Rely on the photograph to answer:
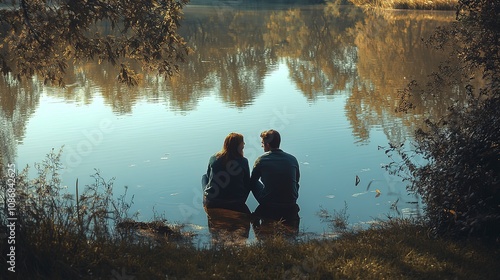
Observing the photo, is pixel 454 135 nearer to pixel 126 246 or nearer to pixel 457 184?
pixel 457 184

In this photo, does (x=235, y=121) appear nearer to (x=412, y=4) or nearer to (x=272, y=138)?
(x=272, y=138)

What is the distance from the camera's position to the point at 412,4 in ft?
159

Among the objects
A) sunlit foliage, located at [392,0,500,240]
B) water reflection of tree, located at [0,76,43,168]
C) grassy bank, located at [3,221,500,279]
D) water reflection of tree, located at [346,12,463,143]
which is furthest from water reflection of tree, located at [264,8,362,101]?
grassy bank, located at [3,221,500,279]

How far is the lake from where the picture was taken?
9.59 meters

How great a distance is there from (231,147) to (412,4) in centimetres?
4249

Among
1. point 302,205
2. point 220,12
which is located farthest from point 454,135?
point 220,12

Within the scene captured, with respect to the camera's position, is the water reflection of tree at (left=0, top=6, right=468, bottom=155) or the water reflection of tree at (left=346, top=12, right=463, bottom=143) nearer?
the water reflection of tree at (left=346, top=12, right=463, bottom=143)

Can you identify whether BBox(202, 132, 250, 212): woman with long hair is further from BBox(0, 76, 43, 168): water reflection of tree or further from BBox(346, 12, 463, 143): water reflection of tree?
BBox(0, 76, 43, 168): water reflection of tree

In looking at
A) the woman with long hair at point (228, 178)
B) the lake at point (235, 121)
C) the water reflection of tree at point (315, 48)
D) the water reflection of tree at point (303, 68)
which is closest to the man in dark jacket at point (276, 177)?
the woman with long hair at point (228, 178)

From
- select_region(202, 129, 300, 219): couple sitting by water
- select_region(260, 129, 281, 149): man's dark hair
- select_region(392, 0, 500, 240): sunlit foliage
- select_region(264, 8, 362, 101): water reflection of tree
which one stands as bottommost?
select_region(264, 8, 362, 101): water reflection of tree

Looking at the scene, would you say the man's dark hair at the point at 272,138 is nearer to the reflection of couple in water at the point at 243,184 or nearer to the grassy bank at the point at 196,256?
the reflection of couple in water at the point at 243,184

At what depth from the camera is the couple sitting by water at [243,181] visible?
8922mm

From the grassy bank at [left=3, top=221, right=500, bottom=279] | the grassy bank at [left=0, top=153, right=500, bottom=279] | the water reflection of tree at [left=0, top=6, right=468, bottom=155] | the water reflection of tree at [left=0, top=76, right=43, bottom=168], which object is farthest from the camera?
the water reflection of tree at [left=0, top=6, right=468, bottom=155]

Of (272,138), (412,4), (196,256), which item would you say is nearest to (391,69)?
(272,138)
